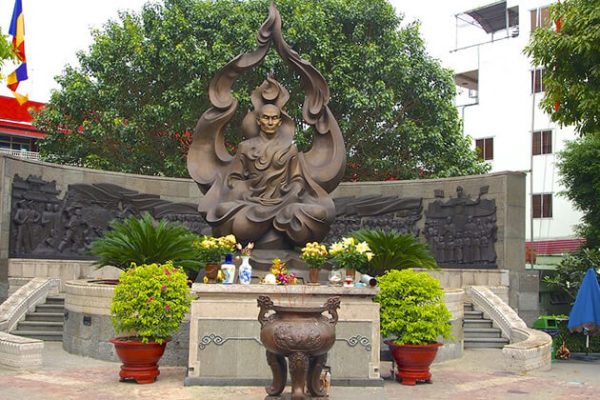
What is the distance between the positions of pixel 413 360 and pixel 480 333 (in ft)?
16.5

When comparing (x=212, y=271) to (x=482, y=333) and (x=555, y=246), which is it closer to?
(x=482, y=333)

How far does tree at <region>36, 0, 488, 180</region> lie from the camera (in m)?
19.9

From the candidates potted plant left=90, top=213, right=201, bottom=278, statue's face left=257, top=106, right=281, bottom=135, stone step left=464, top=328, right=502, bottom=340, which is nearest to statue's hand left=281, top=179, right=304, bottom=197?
statue's face left=257, top=106, right=281, bottom=135

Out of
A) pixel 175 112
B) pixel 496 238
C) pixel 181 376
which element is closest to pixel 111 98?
pixel 175 112

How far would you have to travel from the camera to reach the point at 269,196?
1126 centimetres

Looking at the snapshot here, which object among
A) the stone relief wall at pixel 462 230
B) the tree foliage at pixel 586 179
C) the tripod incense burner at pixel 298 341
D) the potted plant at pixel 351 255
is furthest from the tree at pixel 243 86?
the tripod incense burner at pixel 298 341

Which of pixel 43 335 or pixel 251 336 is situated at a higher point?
pixel 251 336

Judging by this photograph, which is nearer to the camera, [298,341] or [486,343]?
[298,341]

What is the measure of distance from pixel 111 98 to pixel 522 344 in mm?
14350

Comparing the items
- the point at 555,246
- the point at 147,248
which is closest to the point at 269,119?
the point at 147,248

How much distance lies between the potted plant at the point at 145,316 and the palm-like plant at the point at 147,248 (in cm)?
170

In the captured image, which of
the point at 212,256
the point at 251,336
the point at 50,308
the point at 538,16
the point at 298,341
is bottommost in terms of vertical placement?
the point at 50,308

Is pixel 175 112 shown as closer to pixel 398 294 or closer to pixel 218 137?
pixel 218 137

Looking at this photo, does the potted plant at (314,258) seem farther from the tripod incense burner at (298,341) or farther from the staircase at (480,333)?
the staircase at (480,333)
